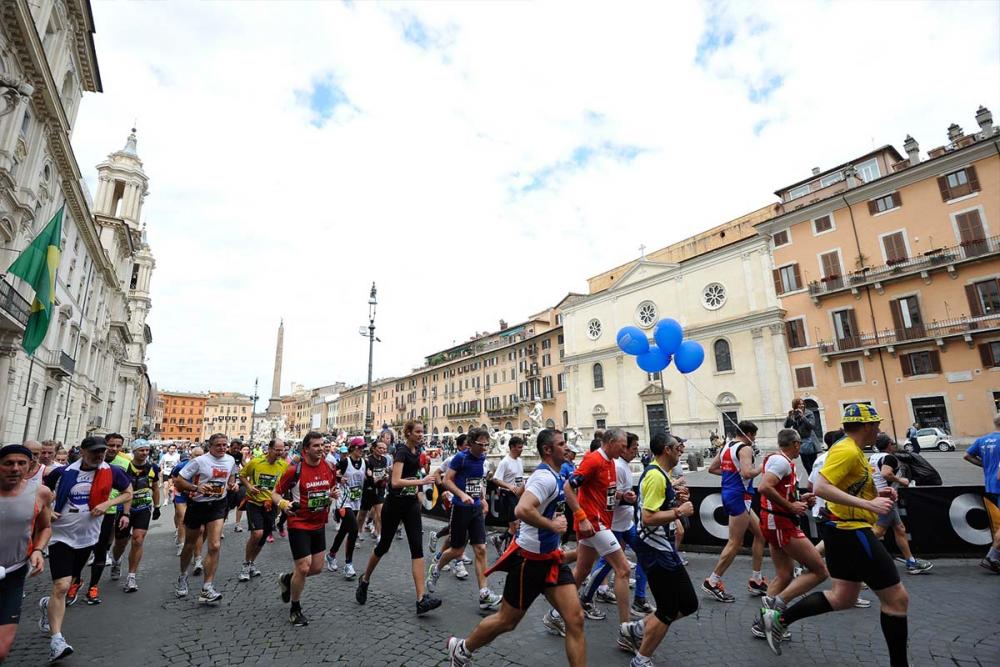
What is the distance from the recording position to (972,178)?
2488 cm

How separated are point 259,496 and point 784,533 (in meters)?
6.68

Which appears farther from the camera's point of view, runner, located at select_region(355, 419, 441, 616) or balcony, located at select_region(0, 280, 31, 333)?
balcony, located at select_region(0, 280, 31, 333)

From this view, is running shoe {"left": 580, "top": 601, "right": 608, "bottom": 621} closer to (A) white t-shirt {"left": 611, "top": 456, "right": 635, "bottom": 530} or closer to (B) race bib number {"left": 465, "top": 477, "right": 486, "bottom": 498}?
(A) white t-shirt {"left": 611, "top": 456, "right": 635, "bottom": 530}

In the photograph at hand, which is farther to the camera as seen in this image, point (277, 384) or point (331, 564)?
point (277, 384)

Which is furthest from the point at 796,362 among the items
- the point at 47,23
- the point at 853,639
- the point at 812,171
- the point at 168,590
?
the point at 47,23

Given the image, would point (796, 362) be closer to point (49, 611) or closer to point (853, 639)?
point (853, 639)

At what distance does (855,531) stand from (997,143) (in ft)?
103

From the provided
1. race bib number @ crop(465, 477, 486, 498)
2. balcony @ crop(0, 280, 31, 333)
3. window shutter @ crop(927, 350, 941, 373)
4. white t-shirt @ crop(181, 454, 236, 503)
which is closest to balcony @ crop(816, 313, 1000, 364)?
window shutter @ crop(927, 350, 941, 373)

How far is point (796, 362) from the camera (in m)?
30.7

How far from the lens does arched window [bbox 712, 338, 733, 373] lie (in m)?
34.1

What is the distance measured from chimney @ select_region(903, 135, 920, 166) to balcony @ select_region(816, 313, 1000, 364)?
10650mm

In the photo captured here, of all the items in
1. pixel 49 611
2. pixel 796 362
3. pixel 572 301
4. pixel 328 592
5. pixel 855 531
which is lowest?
pixel 328 592

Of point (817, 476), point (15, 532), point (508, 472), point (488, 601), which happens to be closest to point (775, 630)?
point (817, 476)

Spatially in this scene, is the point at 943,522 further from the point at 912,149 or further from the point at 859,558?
the point at 912,149
